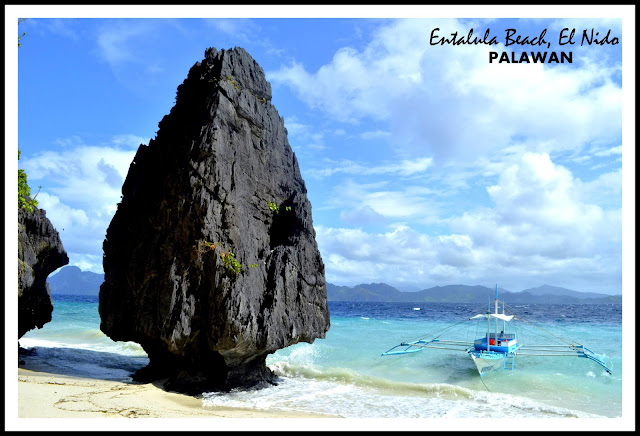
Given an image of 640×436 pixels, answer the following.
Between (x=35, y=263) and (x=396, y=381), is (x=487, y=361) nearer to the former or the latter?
(x=396, y=381)

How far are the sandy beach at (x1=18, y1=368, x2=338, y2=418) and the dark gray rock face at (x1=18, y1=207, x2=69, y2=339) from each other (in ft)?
11.1

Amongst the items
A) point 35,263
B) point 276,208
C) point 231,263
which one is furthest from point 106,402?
point 35,263

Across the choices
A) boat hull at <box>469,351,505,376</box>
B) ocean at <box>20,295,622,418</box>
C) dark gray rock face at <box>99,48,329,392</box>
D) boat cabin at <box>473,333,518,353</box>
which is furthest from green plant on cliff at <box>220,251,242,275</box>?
boat cabin at <box>473,333,518,353</box>

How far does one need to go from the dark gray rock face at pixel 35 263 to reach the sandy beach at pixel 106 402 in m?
3.39

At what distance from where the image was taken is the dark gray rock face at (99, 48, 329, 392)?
12742mm

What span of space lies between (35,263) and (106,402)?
823 centimetres

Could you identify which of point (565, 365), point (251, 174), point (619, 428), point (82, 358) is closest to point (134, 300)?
point (251, 174)

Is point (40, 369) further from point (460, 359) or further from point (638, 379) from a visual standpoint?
point (460, 359)

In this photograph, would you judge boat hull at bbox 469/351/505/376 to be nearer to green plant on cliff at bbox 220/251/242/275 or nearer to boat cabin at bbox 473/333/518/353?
boat cabin at bbox 473/333/518/353

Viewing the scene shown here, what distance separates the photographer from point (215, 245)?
42.0 ft

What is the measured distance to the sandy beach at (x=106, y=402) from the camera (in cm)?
976

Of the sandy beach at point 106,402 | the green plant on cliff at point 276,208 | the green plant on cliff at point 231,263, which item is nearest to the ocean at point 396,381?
the sandy beach at point 106,402

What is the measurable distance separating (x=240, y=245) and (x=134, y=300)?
3.71m

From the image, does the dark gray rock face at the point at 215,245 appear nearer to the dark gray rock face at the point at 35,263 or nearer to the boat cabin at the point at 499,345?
the dark gray rock face at the point at 35,263
